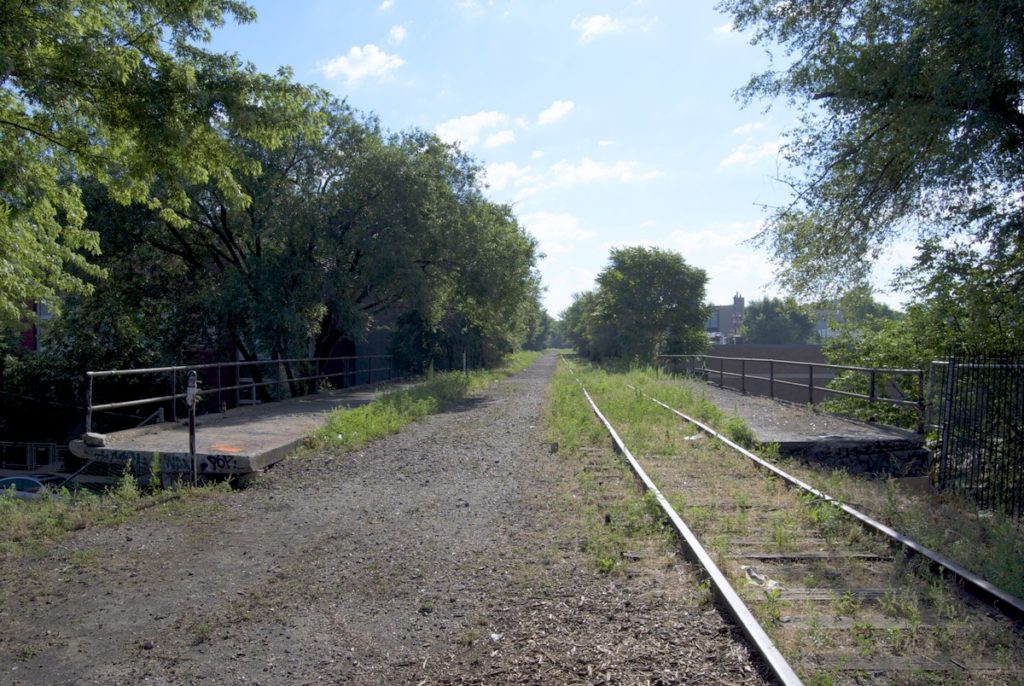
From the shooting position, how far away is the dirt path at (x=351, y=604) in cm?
411

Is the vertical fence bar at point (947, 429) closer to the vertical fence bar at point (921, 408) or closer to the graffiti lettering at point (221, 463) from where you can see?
the vertical fence bar at point (921, 408)

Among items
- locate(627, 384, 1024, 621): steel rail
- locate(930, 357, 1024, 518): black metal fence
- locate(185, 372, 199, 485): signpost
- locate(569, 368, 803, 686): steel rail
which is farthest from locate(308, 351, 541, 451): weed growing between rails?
locate(930, 357, 1024, 518): black metal fence

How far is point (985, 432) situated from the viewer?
858 cm

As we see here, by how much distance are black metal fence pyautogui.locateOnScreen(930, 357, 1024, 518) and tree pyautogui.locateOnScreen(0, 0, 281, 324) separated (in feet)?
29.6

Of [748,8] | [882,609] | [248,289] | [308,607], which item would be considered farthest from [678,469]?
[248,289]

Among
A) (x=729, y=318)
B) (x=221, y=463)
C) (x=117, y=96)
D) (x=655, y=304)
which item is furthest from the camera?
(x=729, y=318)

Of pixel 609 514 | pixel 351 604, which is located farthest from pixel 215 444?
pixel 351 604

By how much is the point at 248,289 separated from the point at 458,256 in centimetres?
Result: 795

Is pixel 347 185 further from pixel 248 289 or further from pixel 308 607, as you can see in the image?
pixel 308 607

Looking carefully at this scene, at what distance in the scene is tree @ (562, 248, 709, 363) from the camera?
53.2 metres

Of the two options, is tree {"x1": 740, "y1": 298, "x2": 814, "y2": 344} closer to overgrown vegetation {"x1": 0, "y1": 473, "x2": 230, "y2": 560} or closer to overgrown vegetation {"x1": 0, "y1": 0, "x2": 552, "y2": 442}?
overgrown vegetation {"x1": 0, "y1": 0, "x2": 552, "y2": 442}

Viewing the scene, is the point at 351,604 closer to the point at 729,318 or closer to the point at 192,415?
the point at 192,415

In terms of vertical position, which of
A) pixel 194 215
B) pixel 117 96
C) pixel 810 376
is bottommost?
pixel 810 376

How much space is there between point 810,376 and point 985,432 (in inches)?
355
